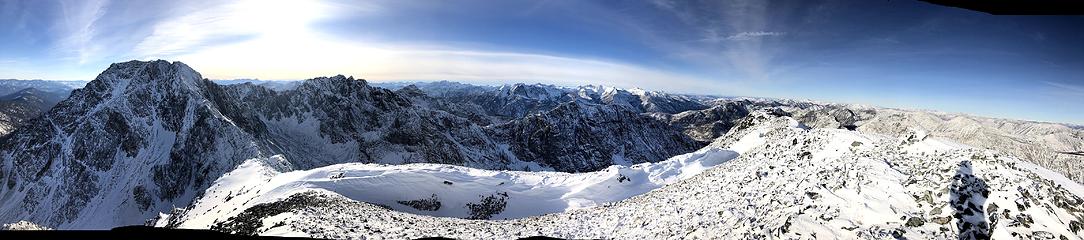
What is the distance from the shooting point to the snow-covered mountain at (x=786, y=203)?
13180 mm

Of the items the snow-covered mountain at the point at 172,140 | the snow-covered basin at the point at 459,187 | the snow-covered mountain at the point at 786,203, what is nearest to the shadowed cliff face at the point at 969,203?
the snow-covered mountain at the point at 786,203

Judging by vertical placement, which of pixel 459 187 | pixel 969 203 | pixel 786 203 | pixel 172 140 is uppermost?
pixel 969 203

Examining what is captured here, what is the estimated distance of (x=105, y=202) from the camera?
9675 centimetres

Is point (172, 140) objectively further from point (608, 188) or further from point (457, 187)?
point (608, 188)

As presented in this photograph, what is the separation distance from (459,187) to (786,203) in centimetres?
2436

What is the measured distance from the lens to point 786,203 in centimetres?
1736

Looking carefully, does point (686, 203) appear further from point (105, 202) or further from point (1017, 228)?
point (105, 202)

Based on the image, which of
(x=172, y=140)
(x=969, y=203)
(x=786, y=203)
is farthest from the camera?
(x=172, y=140)

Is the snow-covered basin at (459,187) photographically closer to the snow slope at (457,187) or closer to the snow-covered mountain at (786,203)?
the snow slope at (457,187)

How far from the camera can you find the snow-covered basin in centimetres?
3244

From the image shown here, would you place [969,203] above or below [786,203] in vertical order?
above

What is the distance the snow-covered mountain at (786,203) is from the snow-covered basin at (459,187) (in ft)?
0.62

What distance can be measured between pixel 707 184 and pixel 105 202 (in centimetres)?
12434

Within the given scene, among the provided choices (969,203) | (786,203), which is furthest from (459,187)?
(969,203)
